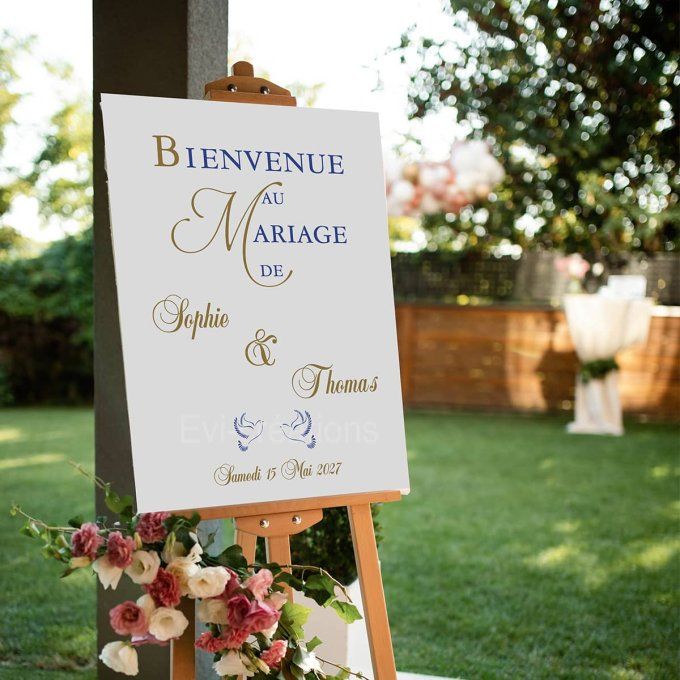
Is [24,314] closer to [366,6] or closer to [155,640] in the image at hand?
[366,6]

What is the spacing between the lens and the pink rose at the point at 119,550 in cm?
119

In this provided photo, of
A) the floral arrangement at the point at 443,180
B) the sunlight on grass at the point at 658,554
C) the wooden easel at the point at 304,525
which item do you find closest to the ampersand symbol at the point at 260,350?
the wooden easel at the point at 304,525

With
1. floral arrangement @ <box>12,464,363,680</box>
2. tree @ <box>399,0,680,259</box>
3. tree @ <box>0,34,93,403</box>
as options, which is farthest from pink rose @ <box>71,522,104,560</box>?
tree @ <box>0,34,93,403</box>

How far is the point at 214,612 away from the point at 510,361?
552cm

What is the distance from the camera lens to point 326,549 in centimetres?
188

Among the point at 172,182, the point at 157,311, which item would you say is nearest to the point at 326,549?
the point at 157,311

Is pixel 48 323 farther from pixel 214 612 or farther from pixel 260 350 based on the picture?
pixel 214 612

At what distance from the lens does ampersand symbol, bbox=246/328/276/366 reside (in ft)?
4.54

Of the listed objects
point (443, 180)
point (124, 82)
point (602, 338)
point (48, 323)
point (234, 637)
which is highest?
point (443, 180)

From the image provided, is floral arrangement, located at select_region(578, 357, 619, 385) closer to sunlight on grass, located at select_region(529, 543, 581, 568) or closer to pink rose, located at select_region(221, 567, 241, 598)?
sunlight on grass, located at select_region(529, 543, 581, 568)

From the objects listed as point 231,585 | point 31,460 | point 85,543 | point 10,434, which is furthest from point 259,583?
point 10,434

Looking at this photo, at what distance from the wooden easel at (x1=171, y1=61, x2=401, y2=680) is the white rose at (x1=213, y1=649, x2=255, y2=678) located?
217 mm

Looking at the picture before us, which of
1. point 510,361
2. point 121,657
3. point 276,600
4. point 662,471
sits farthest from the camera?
point 510,361

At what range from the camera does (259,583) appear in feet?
4.05
